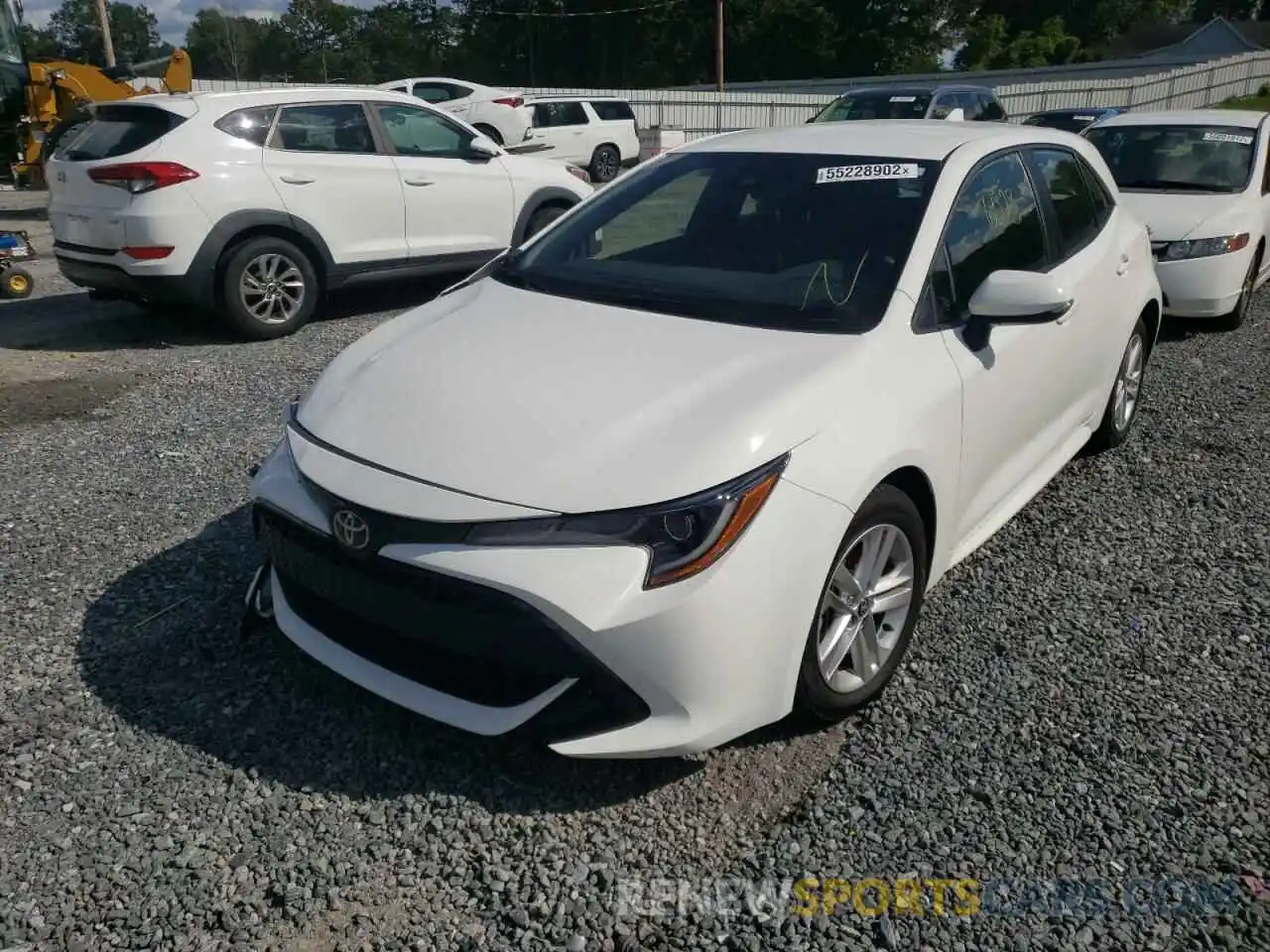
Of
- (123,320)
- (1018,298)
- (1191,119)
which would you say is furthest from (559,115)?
(1018,298)

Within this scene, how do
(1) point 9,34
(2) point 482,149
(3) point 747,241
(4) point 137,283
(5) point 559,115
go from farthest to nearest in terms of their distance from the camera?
(5) point 559,115 < (1) point 9,34 < (2) point 482,149 < (4) point 137,283 < (3) point 747,241

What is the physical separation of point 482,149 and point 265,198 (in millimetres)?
2100

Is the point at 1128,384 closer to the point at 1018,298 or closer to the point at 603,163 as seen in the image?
the point at 1018,298

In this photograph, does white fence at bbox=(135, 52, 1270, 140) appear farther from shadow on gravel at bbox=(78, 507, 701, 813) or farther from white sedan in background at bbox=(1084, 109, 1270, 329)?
shadow on gravel at bbox=(78, 507, 701, 813)

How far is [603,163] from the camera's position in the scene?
22.6m

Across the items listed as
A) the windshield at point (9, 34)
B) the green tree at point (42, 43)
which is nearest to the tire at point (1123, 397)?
the windshield at point (9, 34)

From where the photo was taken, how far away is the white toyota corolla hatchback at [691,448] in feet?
Result: 8.48

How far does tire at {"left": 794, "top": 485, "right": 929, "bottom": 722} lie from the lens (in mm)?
2904

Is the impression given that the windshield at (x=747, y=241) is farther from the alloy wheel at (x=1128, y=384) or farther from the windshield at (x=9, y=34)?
the windshield at (x=9, y=34)

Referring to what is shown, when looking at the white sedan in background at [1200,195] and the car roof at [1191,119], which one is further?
the car roof at [1191,119]

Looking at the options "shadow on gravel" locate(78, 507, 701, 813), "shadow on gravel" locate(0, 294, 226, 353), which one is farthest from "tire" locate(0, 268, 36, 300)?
"shadow on gravel" locate(78, 507, 701, 813)

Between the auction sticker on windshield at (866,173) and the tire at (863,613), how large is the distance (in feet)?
4.07

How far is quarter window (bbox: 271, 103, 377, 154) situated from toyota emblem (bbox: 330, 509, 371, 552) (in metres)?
5.98

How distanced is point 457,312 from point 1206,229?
6.08 metres
